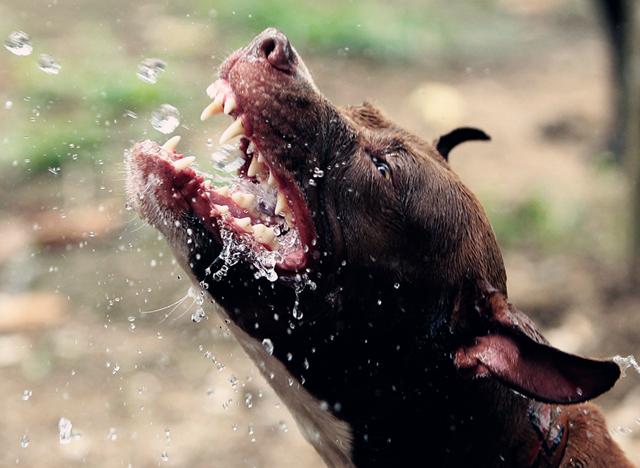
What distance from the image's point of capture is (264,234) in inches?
148

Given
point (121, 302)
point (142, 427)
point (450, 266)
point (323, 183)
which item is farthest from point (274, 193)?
point (121, 302)

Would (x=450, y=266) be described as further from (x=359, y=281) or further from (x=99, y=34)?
(x=99, y=34)

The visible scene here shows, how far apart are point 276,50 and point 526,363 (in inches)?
50.0

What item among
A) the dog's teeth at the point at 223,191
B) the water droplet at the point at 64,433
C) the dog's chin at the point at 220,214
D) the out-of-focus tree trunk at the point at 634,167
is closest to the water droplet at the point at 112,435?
the water droplet at the point at 64,433

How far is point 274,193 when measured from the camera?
387 cm

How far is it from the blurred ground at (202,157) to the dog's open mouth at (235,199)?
1.29 feet

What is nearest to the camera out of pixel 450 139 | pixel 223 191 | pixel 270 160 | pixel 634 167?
pixel 270 160

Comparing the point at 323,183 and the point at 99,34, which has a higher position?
the point at 323,183

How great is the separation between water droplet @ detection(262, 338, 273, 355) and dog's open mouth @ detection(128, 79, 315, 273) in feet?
0.91

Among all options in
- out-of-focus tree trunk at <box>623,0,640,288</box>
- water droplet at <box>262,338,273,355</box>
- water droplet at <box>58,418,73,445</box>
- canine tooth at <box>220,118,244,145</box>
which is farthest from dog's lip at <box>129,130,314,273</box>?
out-of-focus tree trunk at <box>623,0,640,288</box>

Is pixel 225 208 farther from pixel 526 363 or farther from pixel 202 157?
pixel 202 157

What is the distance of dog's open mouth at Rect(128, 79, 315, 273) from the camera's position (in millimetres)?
3719

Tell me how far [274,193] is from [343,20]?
275 inches

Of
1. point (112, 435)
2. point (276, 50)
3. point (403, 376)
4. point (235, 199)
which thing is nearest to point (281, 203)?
point (235, 199)
